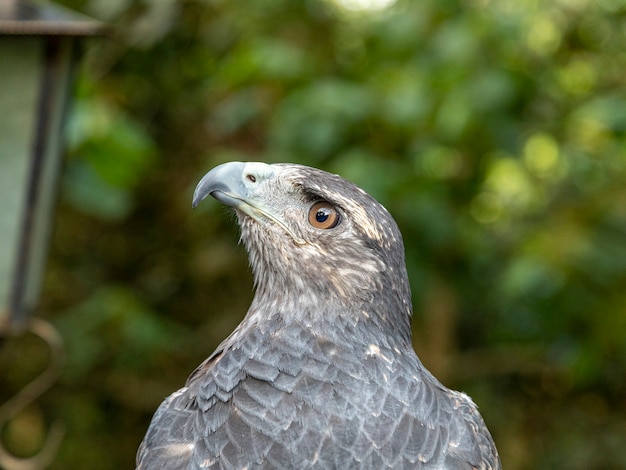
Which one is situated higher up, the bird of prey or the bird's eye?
the bird's eye

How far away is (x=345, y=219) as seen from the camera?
8.89 ft

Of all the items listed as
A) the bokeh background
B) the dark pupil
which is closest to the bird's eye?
the dark pupil

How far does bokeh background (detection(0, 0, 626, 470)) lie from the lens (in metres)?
4.66

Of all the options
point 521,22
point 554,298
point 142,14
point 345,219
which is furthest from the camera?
point 142,14

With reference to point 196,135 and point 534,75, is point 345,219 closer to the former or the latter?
point 534,75

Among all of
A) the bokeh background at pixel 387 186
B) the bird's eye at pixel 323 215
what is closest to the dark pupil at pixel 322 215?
the bird's eye at pixel 323 215

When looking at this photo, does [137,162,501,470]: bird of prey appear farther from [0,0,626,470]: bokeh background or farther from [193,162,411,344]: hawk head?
[0,0,626,470]: bokeh background

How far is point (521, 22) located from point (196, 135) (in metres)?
2.93

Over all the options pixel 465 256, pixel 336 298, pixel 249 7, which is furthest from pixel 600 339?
pixel 336 298

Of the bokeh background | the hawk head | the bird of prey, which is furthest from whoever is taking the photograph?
the bokeh background

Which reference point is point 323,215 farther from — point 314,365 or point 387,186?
point 387,186

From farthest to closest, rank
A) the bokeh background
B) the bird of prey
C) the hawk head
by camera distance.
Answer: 1. the bokeh background
2. the hawk head
3. the bird of prey

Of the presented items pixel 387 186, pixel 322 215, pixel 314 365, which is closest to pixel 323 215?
pixel 322 215

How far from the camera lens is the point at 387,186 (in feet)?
15.2
